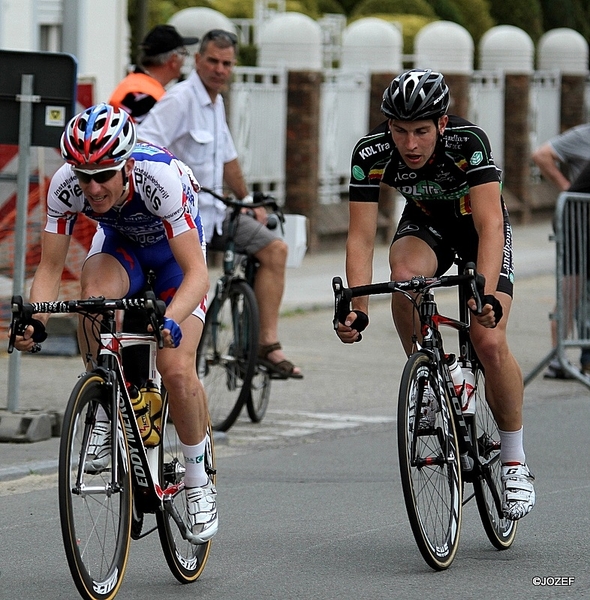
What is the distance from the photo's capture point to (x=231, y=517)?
22.3 feet

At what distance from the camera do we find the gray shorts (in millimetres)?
8945

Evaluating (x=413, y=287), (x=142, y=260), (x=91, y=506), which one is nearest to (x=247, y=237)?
(x=142, y=260)

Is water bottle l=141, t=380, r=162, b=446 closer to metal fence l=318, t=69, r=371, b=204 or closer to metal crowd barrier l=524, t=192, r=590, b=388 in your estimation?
metal crowd barrier l=524, t=192, r=590, b=388

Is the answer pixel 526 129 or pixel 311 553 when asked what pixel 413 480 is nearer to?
pixel 311 553

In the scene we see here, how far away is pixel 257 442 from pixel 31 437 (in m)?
1.34

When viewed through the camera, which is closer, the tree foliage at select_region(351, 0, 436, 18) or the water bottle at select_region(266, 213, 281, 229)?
the water bottle at select_region(266, 213, 281, 229)

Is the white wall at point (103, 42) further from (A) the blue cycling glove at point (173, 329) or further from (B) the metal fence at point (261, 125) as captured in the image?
(A) the blue cycling glove at point (173, 329)

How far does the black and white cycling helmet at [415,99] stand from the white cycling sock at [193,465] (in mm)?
1505

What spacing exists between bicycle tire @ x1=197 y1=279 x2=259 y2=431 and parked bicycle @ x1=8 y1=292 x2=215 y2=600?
3.19 metres

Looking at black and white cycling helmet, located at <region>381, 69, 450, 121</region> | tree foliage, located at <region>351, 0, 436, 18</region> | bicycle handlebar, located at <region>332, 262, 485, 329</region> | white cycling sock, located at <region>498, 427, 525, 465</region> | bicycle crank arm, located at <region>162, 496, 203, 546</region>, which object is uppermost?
tree foliage, located at <region>351, 0, 436, 18</region>

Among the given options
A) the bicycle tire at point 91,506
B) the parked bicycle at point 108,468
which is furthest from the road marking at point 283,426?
the bicycle tire at point 91,506

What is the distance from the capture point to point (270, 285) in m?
9.04

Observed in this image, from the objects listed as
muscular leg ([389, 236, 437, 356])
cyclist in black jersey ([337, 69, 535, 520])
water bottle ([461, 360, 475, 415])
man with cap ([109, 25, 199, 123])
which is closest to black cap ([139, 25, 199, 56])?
man with cap ([109, 25, 199, 123])

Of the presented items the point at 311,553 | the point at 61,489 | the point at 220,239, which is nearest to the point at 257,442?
the point at 220,239
